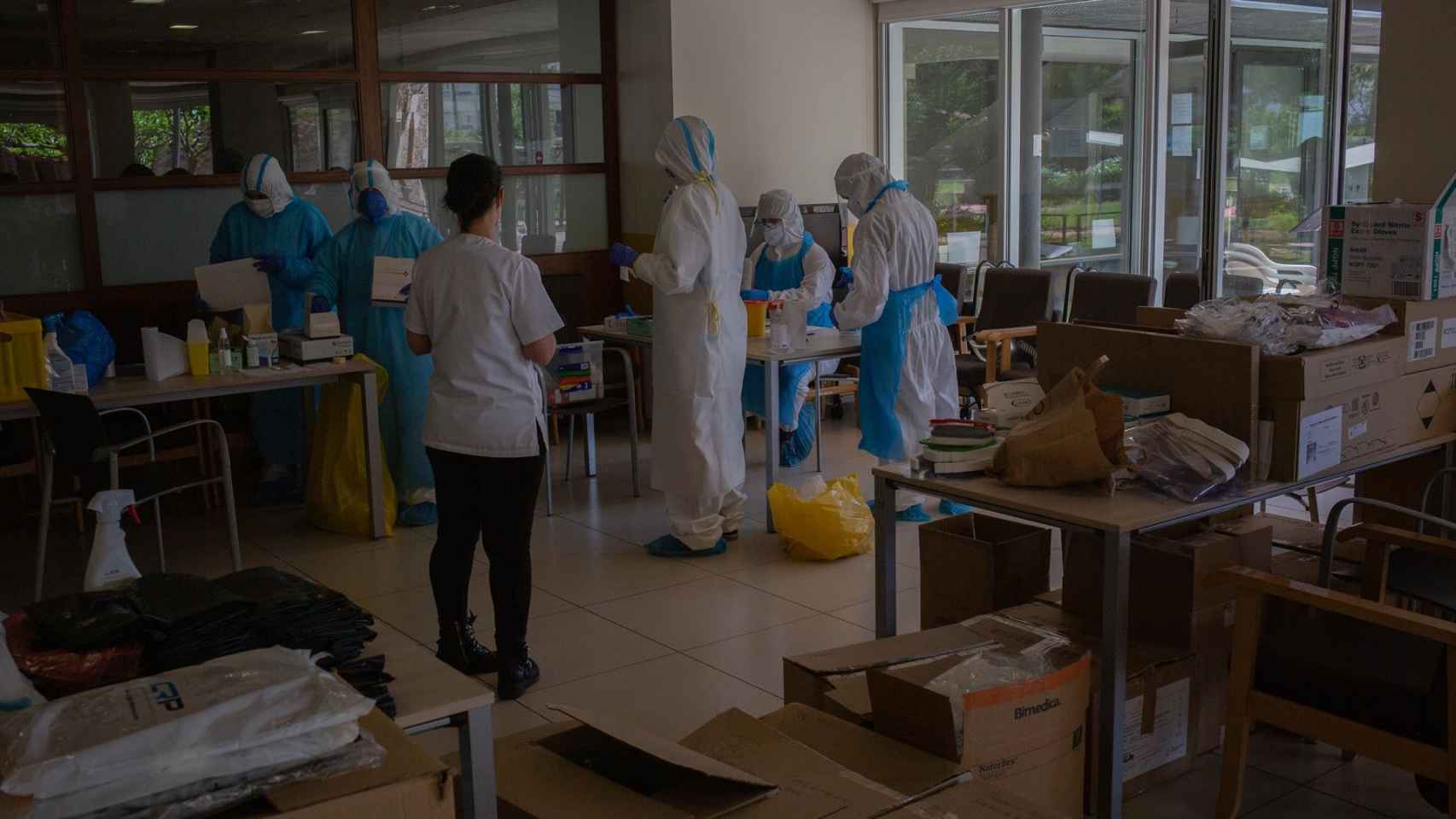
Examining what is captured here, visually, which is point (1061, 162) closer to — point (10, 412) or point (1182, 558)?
point (1182, 558)

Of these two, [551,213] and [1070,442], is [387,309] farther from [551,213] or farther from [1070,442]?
[1070,442]

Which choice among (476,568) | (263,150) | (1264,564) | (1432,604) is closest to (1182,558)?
(1264,564)

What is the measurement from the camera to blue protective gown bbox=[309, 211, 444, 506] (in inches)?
207

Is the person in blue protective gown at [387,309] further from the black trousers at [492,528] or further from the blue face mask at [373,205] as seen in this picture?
the black trousers at [492,528]

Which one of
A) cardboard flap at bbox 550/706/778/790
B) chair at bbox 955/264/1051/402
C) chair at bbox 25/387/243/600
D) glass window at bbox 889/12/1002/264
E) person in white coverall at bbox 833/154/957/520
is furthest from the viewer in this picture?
glass window at bbox 889/12/1002/264

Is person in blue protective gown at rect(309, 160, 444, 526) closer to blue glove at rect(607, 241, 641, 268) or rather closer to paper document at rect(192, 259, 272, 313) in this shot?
paper document at rect(192, 259, 272, 313)

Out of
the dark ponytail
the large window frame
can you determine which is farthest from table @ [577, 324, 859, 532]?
the large window frame

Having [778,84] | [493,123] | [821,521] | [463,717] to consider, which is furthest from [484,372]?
[778,84]

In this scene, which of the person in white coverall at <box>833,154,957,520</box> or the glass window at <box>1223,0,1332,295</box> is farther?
the glass window at <box>1223,0,1332,295</box>

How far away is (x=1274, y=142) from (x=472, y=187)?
14.9ft

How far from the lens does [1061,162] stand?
288 inches

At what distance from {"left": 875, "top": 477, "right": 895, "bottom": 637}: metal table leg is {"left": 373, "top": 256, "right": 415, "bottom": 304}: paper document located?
277cm

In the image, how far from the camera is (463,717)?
5.98 ft

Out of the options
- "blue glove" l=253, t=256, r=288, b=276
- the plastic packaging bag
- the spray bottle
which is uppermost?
"blue glove" l=253, t=256, r=288, b=276
